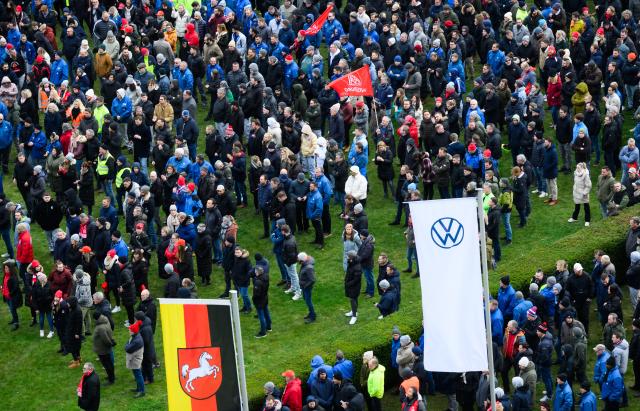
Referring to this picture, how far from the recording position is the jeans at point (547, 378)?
99.4 ft

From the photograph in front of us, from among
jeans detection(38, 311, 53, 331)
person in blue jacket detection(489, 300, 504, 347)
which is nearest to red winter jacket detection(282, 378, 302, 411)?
person in blue jacket detection(489, 300, 504, 347)

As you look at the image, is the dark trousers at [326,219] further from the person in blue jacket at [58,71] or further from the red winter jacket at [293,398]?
the person in blue jacket at [58,71]

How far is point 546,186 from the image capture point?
3847 cm

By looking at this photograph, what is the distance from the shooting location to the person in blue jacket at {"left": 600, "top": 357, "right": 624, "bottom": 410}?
2917 centimetres

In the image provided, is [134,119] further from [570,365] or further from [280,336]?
[570,365]

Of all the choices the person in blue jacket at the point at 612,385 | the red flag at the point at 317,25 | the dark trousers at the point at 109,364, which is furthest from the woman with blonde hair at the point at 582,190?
the dark trousers at the point at 109,364

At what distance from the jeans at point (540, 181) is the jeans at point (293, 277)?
7113 millimetres

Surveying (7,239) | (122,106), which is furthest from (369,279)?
(122,106)

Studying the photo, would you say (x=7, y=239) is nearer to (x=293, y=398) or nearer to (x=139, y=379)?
(x=139, y=379)

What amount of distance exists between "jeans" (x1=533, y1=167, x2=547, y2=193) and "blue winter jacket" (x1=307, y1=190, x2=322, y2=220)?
5662 millimetres

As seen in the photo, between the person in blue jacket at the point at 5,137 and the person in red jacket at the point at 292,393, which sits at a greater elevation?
the person in blue jacket at the point at 5,137

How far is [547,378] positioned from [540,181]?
29.7ft

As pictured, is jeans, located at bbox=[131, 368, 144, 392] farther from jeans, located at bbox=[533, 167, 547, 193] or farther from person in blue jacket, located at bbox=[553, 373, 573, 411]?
jeans, located at bbox=[533, 167, 547, 193]

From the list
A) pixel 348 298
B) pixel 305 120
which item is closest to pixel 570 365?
pixel 348 298
